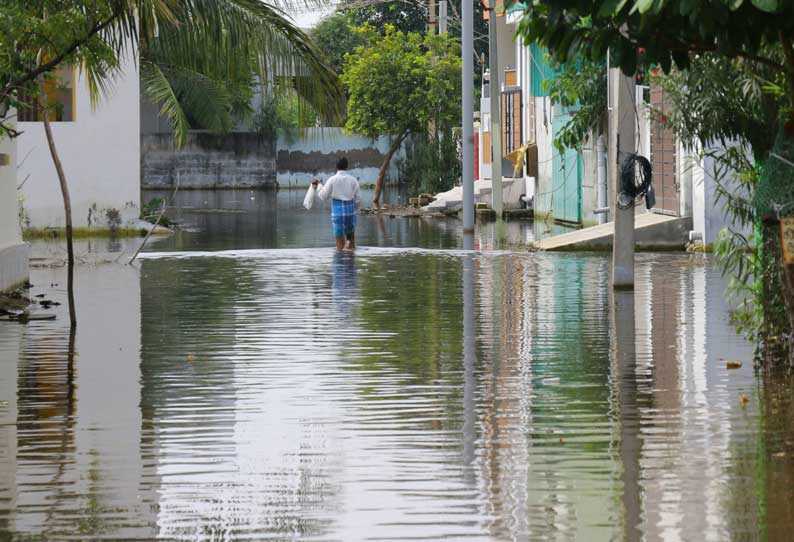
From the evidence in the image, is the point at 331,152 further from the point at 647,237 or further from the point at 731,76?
the point at 731,76

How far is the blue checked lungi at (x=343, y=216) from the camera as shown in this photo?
82.4 ft

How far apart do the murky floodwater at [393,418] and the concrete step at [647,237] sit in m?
5.71

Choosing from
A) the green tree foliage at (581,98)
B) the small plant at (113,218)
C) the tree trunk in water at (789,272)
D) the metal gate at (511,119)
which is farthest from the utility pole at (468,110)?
the tree trunk in water at (789,272)

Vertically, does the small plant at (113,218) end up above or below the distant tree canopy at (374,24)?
below

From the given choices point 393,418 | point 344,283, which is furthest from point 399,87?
point 393,418

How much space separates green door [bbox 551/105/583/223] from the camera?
107 feet

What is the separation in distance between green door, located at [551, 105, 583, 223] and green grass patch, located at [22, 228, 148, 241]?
29.5ft

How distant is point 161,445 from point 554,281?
1106 cm

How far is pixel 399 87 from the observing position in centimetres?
4372

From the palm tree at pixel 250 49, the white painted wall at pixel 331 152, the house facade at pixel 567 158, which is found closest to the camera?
→ the palm tree at pixel 250 49

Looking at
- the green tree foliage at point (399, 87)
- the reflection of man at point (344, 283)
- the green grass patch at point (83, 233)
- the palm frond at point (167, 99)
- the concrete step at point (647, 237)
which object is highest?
the green tree foliage at point (399, 87)

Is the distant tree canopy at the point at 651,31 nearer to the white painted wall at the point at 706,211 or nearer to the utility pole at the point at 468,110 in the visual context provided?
the white painted wall at the point at 706,211

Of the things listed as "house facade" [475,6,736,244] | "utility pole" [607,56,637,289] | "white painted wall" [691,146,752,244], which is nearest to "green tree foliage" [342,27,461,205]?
"house facade" [475,6,736,244]

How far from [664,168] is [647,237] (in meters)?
2.05
